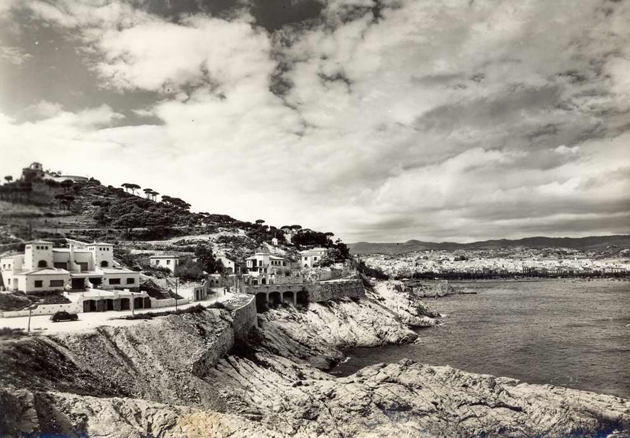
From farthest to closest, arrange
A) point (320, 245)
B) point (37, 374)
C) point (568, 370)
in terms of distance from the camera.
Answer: point (320, 245) → point (568, 370) → point (37, 374)

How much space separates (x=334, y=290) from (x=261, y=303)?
11.8 meters

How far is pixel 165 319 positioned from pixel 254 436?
11.3 m

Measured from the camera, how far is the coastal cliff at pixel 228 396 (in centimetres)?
1323

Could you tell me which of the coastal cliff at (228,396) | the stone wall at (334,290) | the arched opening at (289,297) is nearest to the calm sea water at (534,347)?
the coastal cliff at (228,396)

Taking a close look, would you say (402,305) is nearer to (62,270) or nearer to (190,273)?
(190,273)

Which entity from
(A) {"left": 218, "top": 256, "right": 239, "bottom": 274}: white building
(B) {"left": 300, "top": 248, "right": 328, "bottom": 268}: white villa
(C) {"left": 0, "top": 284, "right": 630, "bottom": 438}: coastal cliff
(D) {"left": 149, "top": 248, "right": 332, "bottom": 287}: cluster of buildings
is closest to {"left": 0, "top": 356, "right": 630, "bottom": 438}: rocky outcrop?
(C) {"left": 0, "top": 284, "right": 630, "bottom": 438}: coastal cliff

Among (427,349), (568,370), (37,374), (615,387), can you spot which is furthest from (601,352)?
(37,374)

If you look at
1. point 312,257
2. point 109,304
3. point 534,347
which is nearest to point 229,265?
point 312,257

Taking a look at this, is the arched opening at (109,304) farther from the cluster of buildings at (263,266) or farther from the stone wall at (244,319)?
the cluster of buildings at (263,266)

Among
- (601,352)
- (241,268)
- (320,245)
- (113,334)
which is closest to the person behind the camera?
(113,334)

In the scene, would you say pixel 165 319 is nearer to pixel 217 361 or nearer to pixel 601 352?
pixel 217 361

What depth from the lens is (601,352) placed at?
32469 mm

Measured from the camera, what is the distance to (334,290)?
165 ft

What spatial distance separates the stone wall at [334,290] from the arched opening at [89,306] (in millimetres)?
24184
